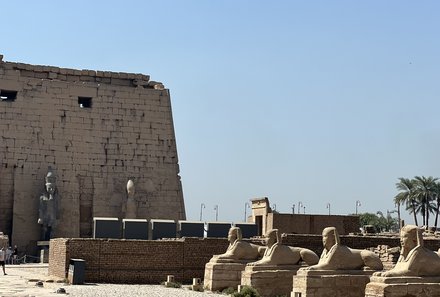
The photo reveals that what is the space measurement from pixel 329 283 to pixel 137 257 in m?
7.49

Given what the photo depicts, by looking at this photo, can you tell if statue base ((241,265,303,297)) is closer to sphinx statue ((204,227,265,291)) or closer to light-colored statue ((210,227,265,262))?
sphinx statue ((204,227,265,291))

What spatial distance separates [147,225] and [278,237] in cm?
984

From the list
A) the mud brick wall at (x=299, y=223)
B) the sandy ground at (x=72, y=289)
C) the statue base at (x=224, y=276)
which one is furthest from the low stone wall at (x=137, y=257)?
the mud brick wall at (x=299, y=223)

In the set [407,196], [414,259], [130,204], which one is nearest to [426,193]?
[407,196]

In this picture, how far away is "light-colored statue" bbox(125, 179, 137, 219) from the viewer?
3238 centimetres

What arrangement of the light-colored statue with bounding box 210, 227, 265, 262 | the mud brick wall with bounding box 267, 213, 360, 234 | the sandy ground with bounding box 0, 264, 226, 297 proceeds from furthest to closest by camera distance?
the mud brick wall with bounding box 267, 213, 360, 234 < the light-colored statue with bounding box 210, 227, 265, 262 < the sandy ground with bounding box 0, 264, 226, 297

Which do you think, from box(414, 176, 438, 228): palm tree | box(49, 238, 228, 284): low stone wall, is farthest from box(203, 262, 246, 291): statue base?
box(414, 176, 438, 228): palm tree

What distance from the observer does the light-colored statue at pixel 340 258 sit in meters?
16.9

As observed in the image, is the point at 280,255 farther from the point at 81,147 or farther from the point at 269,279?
the point at 81,147

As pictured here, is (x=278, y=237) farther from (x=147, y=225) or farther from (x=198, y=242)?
(x=147, y=225)

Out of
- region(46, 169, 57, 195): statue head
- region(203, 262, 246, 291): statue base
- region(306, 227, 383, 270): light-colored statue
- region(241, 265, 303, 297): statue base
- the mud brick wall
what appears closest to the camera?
region(306, 227, 383, 270): light-colored statue

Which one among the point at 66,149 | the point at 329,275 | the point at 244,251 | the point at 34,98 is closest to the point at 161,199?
the point at 66,149

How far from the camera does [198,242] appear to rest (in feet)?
76.5

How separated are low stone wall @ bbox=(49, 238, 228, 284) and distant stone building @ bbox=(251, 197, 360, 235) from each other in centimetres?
583
